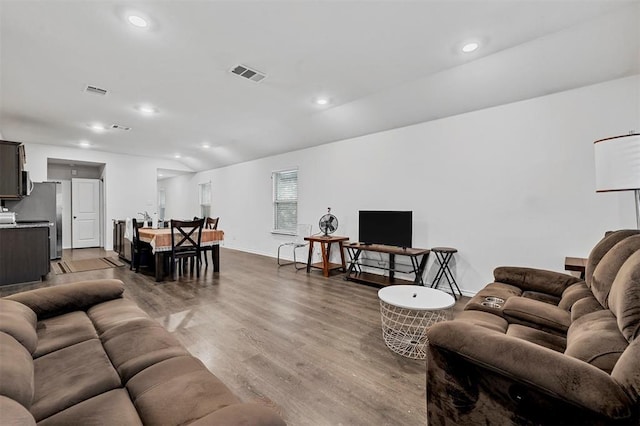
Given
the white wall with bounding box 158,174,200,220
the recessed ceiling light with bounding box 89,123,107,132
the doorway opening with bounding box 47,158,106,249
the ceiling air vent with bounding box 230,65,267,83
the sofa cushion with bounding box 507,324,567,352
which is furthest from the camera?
the white wall with bounding box 158,174,200,220

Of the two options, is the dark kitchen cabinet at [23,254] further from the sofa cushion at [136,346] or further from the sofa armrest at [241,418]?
the sofa armrest at [241,418]

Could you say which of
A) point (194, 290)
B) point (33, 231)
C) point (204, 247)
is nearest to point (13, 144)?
point (33, 231)

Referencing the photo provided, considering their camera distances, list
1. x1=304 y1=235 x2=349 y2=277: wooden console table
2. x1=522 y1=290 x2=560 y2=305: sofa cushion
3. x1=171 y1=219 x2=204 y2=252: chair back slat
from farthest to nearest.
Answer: x1=304 y1=235 x2=349 y2=277: wooden console table, x1=171 y1=219 x2=204 y2=252: chair back slat, x1=522 y1=290 x2=560 y2=305: sofa cushion

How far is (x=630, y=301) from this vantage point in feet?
3.61

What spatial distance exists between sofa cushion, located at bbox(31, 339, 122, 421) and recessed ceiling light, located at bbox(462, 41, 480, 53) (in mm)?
3535

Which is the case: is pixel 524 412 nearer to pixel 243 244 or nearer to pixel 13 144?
pixel 13 144

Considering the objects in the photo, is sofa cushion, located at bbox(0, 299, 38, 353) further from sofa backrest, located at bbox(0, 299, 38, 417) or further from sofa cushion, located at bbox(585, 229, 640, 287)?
sofa cushion, located at bbox(585, 229, 640, 287)

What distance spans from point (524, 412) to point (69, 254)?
30.0 feet

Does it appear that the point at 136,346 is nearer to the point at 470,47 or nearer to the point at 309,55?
the point at 309,55

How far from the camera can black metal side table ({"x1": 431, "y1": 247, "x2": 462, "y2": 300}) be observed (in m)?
3.84

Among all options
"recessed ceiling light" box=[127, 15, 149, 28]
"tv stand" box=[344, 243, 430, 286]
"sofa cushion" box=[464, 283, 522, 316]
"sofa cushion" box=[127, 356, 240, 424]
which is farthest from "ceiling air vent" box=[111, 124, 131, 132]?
"sofa cushion" box=[464, 283, 522, 316]

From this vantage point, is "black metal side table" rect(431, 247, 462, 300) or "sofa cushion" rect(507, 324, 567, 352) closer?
"sofa cushion" rect(507, 324, 567, 352)

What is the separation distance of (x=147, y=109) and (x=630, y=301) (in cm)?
565

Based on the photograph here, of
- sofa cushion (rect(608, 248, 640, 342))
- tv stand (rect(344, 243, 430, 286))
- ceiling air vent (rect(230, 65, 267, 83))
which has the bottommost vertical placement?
tv stand (rect(344, 243, 430, 286))
